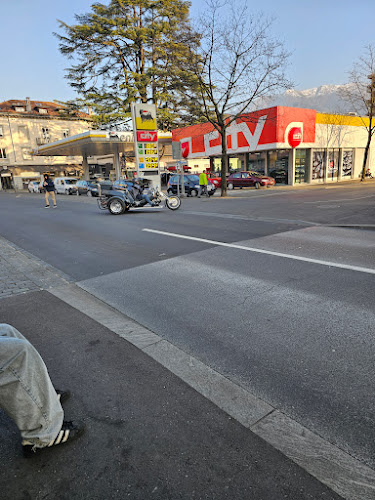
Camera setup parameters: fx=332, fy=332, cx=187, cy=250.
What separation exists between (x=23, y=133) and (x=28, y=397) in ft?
210

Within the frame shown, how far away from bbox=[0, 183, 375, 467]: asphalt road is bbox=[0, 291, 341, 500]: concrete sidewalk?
45cm

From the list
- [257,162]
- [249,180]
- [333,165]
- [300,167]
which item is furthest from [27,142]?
[333,165]

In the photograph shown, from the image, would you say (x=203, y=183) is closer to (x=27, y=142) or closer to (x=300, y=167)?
(x=300, y=167)

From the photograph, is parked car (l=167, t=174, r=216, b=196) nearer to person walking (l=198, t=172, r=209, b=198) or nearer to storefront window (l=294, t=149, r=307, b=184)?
person walking (l=198, t=172, r=209, b=198)

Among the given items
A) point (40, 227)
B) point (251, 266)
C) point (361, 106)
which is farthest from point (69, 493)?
point (361, 106)

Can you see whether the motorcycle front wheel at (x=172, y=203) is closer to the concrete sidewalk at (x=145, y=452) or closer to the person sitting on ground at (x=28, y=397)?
the concrete sidewalk at (x=145, y=452)

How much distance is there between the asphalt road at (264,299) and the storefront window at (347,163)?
2845cm

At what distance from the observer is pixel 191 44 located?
22.4 m

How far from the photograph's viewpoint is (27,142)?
2224 inches

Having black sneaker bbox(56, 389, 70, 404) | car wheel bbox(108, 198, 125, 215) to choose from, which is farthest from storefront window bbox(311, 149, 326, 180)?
black sneaker bbox(56, 389, 70, 404)

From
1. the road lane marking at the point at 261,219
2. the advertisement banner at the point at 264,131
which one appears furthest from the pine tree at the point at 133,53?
the road lane marking at the point at 261,219

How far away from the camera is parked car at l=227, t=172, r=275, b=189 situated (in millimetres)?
28734

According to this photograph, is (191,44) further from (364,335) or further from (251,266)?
(364,335)

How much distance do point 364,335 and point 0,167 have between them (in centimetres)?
6254
